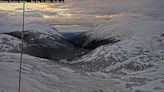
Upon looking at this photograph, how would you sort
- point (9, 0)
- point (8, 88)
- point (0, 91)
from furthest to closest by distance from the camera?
1. point (8, 88)
2. point (0, 91)
3. point (9, 0)

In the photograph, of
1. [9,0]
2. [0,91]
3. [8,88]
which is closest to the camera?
[9,0]

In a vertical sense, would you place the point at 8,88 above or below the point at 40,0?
below

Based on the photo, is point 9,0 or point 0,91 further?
point 0,91

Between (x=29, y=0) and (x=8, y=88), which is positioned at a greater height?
(x=29, y=0)

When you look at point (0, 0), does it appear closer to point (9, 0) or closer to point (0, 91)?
point (9, 0)

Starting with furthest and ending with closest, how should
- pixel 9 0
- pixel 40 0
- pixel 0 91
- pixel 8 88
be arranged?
pixel 8 88 → pixel 0 91 → pixel 9 0 → pixel 40 0

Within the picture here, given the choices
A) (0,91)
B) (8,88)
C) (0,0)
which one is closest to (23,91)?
(8,88)

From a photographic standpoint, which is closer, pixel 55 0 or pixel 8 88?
pixel 55 0

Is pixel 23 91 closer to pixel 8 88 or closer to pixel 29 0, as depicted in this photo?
pixel 8 88

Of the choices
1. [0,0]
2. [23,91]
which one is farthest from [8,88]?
[0,0]
